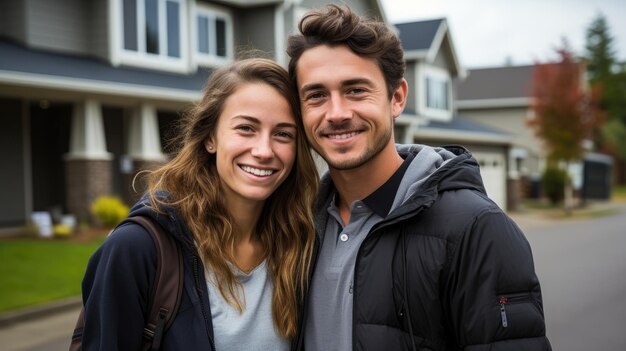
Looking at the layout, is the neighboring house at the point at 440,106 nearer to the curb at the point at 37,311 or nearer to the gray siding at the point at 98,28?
the gray siding at the point at 98,28

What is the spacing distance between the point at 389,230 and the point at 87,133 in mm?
13678

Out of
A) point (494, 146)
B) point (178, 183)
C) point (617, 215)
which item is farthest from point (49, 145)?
point (617, 215)

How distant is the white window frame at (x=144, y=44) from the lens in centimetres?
1614

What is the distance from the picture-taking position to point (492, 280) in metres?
2.27

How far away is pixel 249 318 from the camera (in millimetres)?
2805

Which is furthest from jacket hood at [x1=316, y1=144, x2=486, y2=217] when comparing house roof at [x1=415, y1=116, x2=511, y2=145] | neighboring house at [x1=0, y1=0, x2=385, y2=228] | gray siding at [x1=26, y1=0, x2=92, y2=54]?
house roof at [x1=415, y1=116, x2=511, y2=145]

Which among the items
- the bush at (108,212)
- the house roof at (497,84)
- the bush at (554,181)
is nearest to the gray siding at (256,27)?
the bush at (108,212)

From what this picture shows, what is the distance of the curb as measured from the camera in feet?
27.1

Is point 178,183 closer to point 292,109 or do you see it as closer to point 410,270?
point 292,109

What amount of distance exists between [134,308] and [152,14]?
16.1m

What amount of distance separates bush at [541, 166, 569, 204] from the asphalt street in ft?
42.2

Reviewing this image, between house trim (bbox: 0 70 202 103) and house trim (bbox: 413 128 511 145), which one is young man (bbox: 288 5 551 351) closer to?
house trim (bbox: 0 70 202 103)

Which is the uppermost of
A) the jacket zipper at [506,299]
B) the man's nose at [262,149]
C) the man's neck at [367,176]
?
the man's nose at [262,149]

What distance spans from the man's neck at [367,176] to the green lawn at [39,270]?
7.28 meters
